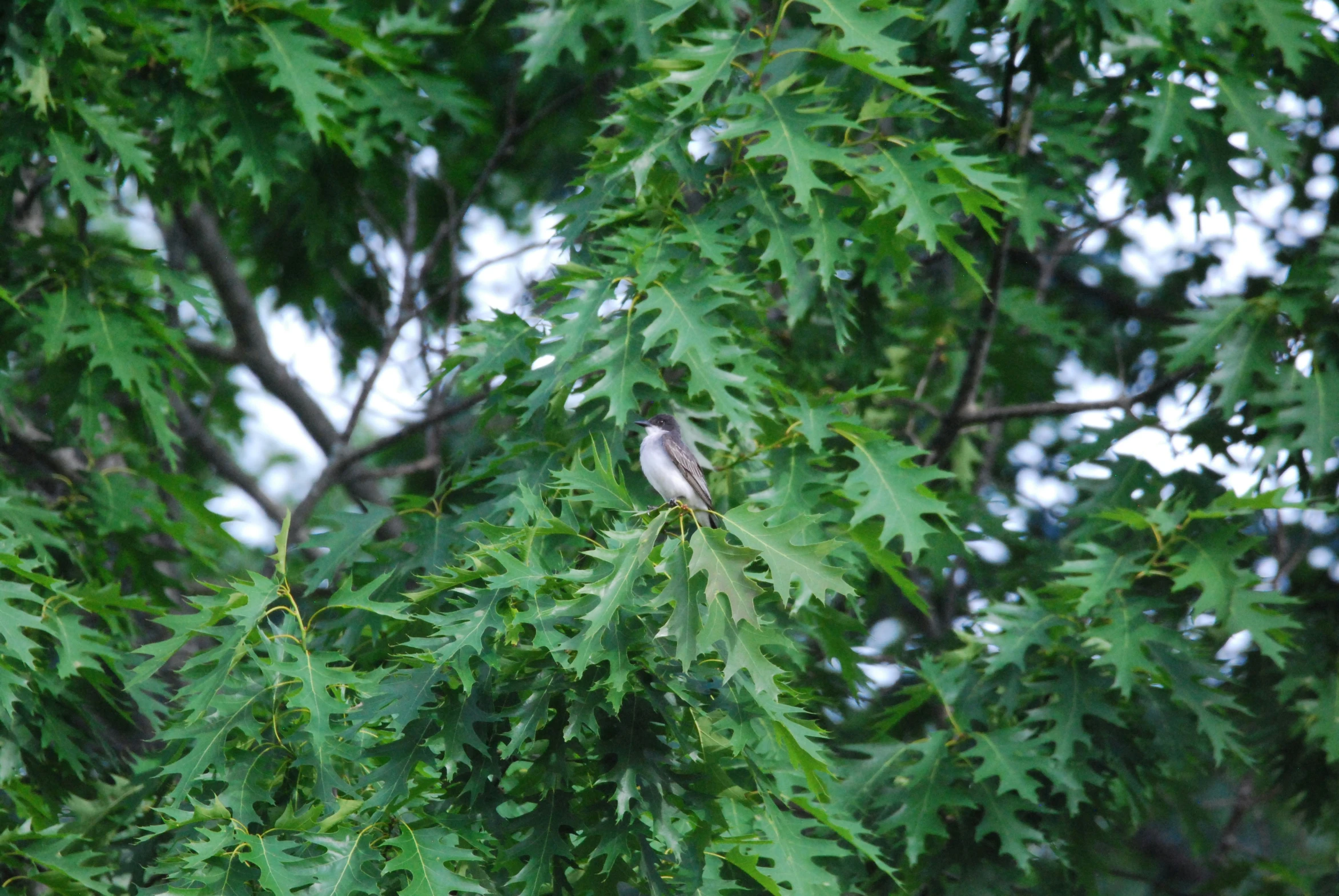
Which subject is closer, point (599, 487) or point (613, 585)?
point (613, 585)

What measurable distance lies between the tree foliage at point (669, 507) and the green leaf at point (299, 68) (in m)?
0.02

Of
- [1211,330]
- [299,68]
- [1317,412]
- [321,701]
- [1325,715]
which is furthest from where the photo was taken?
[1211,330]

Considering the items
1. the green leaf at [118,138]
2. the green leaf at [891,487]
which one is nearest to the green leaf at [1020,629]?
the green leaf at [891,487]

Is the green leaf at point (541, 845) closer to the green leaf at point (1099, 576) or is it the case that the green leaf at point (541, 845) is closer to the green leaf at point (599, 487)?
the green leaf at point (599, 487)

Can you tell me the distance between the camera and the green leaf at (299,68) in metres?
5.22

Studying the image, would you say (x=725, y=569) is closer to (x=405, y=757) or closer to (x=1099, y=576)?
(x=405, y=757)

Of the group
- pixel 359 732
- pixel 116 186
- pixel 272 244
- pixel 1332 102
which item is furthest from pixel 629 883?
pixel 1332 102

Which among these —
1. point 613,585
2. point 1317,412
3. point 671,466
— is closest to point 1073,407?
point 1317,412

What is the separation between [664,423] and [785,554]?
1.27 metres

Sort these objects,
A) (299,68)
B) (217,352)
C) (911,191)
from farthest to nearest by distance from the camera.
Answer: (217,352) → (299,68) → (911,191)

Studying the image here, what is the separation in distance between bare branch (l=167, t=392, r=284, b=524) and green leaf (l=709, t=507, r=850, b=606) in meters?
4.66

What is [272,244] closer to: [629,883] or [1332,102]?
[629,883]

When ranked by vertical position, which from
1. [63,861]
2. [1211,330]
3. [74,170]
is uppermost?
[74,170]

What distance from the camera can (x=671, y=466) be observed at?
4.54 m
